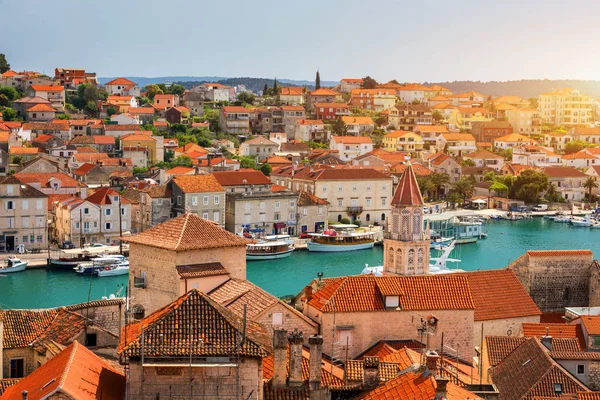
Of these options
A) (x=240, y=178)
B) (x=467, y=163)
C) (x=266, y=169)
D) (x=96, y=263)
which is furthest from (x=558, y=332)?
(x=467, y=163)

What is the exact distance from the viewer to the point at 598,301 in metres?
30.5

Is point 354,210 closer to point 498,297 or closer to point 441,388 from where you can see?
point 498,297

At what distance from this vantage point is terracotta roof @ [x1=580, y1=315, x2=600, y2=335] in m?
22.5

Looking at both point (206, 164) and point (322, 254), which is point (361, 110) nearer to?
point (206, 164)

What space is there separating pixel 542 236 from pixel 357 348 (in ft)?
179

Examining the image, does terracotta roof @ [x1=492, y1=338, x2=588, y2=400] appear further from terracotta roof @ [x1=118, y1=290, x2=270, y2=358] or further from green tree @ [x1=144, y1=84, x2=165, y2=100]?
green tree @ [x1=144, y1=84, x2=165, y2=100]

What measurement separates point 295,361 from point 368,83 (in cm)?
13010

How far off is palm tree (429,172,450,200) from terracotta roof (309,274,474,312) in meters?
64.2

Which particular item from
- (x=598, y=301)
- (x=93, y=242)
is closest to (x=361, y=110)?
(x=93, y=242)

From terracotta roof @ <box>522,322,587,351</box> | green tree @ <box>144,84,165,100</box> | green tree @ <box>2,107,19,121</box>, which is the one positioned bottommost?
terracotta roof @ <box>522,322,587,351</box>

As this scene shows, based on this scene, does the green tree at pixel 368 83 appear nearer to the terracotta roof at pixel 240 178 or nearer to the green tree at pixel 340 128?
the green tree at pixel 340 128

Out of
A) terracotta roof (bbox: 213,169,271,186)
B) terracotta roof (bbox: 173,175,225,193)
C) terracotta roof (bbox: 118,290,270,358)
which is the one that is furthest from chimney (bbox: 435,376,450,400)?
terracotta roof (bbox: 213,169,271,186)

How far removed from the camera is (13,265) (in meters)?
51.1

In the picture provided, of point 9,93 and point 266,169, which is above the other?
point 9,93
